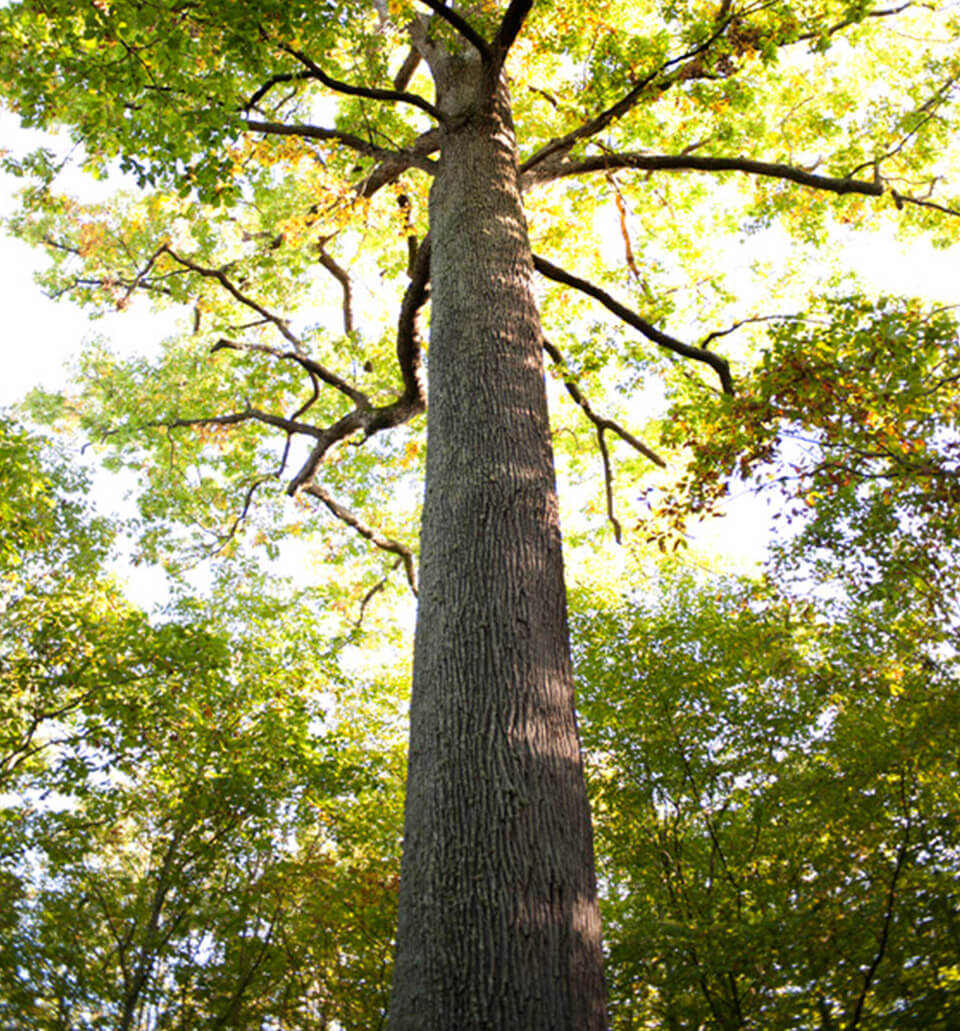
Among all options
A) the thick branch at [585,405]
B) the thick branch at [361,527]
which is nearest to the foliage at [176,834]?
the thick branch at [361,527]

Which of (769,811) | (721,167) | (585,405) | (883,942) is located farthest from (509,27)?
(769,811)

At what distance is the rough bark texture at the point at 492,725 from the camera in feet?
6.88

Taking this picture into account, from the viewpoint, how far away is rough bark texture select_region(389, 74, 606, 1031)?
2098mm

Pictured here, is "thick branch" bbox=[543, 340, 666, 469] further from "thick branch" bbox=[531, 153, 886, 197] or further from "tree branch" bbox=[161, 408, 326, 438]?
"tree branch" bbox=[161, 408, 326, 438]

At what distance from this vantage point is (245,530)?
39.6 ft

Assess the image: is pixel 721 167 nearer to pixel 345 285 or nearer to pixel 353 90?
pixel 353 90

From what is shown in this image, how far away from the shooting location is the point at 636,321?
20.3 ft

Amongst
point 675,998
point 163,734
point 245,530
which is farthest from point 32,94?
point 245,530

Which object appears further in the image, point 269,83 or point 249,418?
point 249,418

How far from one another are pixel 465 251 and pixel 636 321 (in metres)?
2.35

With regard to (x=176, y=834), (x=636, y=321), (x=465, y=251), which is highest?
(x=636, y=321)

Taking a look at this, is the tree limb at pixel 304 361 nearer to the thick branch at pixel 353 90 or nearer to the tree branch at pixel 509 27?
the thick branch at pixel 353 90

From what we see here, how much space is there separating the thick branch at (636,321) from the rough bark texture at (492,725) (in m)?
2.30

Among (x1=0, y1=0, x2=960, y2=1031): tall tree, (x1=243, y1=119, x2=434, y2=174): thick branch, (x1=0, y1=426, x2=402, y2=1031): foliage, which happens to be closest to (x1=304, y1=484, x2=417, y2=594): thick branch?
(x1=0, y1=0, x2=960, y2=1031): tall tree
